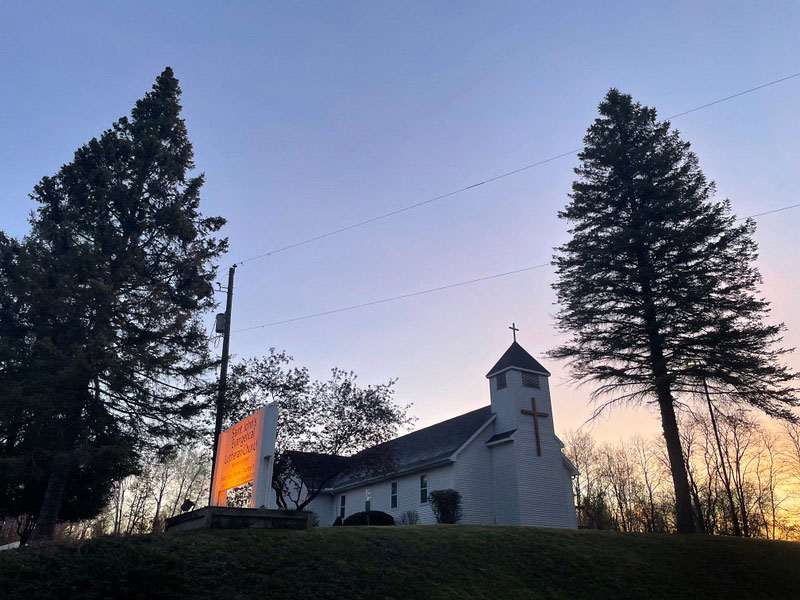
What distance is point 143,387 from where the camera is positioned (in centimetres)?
1845

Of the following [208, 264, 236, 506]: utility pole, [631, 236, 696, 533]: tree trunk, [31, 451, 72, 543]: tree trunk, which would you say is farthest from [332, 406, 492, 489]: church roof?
[31, 451, 72, 543]: tree trunk

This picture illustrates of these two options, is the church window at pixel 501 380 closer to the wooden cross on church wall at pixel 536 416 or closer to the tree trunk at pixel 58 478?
the wooden cross on church wall at pixel 536 416

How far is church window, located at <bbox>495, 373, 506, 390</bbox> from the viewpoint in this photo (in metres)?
28.5

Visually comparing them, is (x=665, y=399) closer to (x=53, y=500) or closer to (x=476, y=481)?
(x=476, y=481)

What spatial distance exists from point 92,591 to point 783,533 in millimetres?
50823

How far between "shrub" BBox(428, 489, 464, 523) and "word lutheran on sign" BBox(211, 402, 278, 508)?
12.3 m

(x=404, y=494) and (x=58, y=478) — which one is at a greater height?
(x=404, y=494)

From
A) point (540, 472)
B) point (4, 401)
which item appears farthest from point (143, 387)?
point (540, 472)

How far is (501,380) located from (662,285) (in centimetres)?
893

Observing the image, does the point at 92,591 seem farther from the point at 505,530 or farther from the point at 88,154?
the point at 88,154

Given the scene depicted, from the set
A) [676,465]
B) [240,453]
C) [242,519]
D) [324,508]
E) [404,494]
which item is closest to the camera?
[242,519]

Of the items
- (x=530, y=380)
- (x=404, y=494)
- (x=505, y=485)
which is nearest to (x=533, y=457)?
(x=505, y=485)

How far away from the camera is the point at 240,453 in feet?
46.5

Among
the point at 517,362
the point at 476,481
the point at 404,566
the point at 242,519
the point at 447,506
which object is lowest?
the point at 404,566
